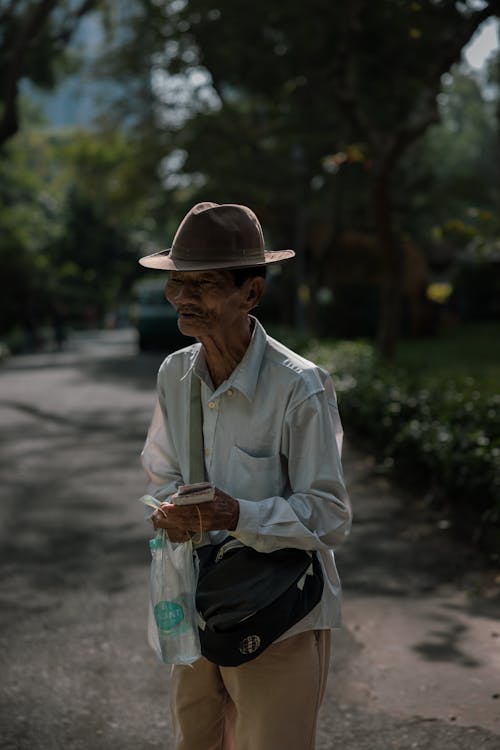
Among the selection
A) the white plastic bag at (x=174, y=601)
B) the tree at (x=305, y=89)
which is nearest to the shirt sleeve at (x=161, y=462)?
the white plastic bag at (x=174, y=601)

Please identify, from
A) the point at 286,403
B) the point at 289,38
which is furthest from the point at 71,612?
the point at 289,38

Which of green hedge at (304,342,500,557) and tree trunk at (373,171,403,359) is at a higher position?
tree trunk at (373,171,403,359)

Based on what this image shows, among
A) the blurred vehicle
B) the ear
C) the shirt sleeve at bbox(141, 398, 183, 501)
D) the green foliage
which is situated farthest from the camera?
the green foliage

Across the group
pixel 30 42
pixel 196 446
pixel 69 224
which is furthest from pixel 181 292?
pixel 69 224

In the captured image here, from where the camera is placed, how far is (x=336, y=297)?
86.5 ft

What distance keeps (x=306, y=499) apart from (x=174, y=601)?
42 centimetres

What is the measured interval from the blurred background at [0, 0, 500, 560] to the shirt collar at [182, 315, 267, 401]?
413cm

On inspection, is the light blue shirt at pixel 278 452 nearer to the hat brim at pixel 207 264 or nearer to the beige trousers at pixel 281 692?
the beige trousers at pixel 281 692

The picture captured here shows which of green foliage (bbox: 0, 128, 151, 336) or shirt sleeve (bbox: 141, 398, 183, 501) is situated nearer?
shirt sleeve (bbox: 141, 398, 183, 501)

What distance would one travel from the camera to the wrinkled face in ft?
8.08

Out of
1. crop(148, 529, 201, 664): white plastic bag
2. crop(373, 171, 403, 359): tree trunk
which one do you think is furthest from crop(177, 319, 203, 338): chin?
crop(373, 171, 403, 359): tree trunk

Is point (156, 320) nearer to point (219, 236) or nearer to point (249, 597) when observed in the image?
point (219, 236)

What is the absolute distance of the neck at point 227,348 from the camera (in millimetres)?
2535

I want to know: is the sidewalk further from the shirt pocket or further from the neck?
the neck
